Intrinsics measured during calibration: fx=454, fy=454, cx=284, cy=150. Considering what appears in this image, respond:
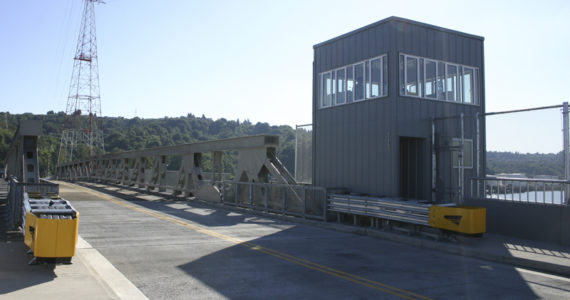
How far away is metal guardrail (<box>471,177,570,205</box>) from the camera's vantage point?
426 inches

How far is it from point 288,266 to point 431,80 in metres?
9.37

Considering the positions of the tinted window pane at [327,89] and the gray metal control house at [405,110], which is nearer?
the gray metal control house at [405,110]

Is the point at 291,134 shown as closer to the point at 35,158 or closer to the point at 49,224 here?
the point at 35,158

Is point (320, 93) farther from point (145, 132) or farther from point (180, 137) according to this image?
point (180, 137)

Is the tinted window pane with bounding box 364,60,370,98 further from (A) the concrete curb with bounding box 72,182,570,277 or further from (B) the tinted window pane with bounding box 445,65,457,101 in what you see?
(A) the concrete curb with bounding box 72,182,570,277

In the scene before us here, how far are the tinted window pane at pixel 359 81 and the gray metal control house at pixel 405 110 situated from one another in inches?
1.3

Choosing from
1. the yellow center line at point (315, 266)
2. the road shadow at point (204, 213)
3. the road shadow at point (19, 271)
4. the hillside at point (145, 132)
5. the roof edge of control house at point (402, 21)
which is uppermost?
the hillside at point (145, 132)

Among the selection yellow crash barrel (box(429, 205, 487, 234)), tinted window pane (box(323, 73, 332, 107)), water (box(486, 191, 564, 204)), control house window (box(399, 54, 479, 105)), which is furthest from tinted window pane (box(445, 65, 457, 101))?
yellow crash barrel (box(429, 205, 487, 234))

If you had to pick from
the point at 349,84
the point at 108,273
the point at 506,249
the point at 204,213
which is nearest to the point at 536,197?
the point at 506,249

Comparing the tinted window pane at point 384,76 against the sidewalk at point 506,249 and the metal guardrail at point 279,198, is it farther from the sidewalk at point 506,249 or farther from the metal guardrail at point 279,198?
the sidewalk at point 506,249

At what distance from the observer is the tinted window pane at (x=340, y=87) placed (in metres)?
16.3

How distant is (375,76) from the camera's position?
590 inches

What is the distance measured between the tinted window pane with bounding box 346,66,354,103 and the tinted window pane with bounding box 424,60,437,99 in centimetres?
247

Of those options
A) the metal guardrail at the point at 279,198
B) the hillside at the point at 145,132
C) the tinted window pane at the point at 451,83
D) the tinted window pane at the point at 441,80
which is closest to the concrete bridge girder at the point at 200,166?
the metal guardrail at the point at 279,198
